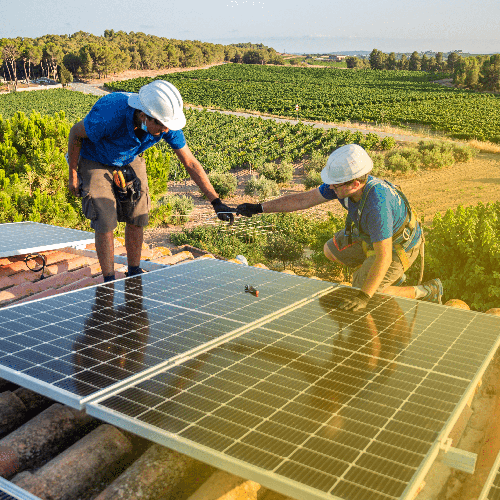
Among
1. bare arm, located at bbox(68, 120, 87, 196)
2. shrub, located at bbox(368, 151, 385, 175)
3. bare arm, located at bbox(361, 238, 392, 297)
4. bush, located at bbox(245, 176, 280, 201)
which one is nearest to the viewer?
bare arm, located at bbox(361, 238, 392, 297)

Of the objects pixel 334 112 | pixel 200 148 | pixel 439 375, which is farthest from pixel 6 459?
pixel 334 112

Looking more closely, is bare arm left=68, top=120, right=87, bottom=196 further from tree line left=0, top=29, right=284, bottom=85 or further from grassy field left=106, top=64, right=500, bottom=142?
tree line left=0, top=29, right=284, bottom=85

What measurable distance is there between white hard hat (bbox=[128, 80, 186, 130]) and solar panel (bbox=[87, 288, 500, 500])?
220 centimetres

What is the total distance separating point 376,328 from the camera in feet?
12.5

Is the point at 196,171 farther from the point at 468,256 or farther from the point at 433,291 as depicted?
the point at 468,256

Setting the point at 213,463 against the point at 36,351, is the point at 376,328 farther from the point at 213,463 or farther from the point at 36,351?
the point at 36,351

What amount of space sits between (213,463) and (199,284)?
2845mm

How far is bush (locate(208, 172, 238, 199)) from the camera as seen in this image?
3102 centimetres

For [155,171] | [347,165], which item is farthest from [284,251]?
[347,165]

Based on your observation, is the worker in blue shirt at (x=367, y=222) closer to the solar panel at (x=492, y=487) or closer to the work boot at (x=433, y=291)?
the work boot at (x=433, y=291)

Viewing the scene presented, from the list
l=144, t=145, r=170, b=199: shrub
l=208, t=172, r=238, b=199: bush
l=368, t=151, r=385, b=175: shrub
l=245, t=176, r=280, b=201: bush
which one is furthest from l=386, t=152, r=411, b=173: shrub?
l=144, t=145, r=170, b=199: shrub

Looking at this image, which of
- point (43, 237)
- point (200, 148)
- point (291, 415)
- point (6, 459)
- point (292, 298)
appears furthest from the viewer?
point (200, 148)

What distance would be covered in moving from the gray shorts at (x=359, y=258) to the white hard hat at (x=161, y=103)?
2.48m

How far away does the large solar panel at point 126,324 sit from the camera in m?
3.02
